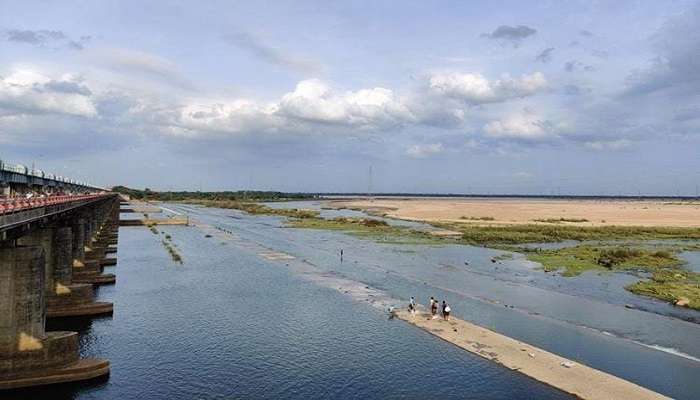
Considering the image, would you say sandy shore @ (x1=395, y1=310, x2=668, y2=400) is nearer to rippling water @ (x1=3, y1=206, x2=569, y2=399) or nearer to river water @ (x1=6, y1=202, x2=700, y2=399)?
rippling water @ (x1=3, y1=206, x2=569, y2=399)

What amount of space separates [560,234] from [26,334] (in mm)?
113838

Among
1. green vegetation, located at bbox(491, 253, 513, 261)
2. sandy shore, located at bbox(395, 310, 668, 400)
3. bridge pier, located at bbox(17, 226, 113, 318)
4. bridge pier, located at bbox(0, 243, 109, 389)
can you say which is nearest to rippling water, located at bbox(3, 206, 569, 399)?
bridge pier, located at bbox(0, 243, 109, 389)

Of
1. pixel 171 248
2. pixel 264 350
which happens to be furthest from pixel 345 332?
pixel 171 248

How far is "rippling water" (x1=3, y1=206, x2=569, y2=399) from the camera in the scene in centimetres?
3414

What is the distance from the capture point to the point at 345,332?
1829 inches

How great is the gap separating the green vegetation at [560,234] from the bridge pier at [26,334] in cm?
8825

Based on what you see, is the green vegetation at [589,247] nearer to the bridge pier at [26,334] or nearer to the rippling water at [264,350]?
the rippling water at [264,350]

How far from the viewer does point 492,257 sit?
303 feet

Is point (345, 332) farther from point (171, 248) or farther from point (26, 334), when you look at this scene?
point (171, 248)

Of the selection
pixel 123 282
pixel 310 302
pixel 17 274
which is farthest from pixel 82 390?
pixel 123 282

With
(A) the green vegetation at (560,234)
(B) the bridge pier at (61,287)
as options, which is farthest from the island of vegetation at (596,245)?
→ (B) the bridge pier at (61,287)

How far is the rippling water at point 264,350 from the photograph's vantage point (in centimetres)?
3414

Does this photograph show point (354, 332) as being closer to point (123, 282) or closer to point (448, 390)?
point (448, 390)

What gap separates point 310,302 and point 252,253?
4125 cm
